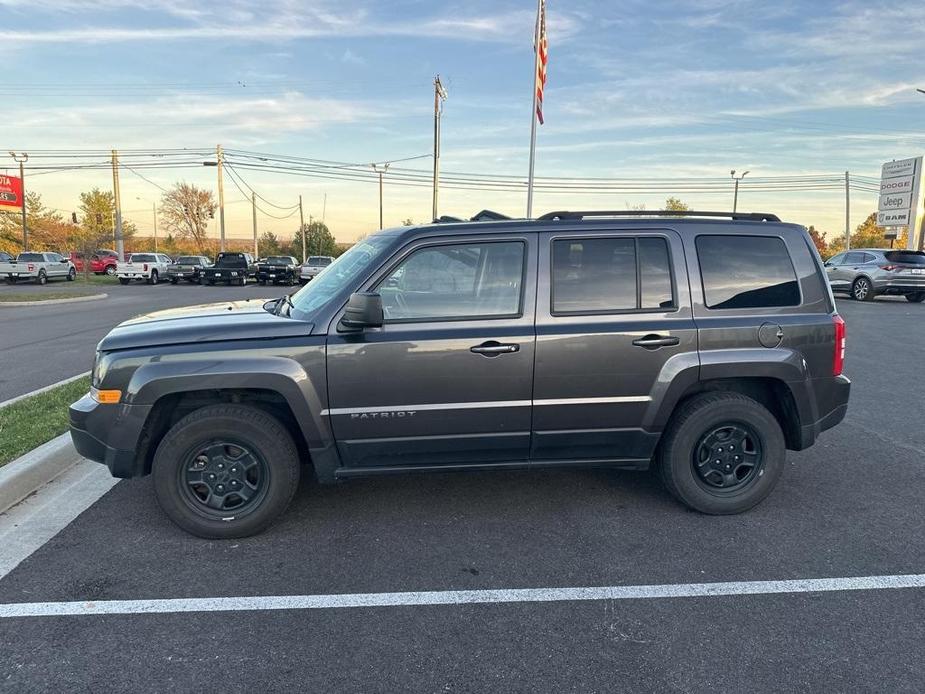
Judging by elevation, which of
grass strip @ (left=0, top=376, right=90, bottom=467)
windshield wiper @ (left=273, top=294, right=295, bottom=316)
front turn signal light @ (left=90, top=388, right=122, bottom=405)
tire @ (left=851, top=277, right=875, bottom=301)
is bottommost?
grass strip @ (left=0, top=376, right=90, bottom=467)

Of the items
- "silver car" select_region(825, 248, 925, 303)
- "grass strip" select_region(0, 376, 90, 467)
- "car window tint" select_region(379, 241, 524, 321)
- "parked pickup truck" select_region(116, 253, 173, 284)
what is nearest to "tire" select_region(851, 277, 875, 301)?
"silver car" select_region(825, 248, 925, 303)

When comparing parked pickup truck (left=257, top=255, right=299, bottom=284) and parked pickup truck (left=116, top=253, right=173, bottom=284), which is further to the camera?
parked pickup truck (left=116, top=253, right=173, bottom=284)

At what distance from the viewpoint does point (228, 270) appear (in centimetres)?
3184

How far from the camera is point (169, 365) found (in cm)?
353

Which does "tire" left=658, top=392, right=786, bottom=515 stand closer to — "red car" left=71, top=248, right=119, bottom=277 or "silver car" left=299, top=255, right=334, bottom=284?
"silver car" left=299, top=255, right=334, bottom=284

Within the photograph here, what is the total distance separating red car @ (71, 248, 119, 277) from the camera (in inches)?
1585

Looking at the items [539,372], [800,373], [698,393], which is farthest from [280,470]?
[800,373]

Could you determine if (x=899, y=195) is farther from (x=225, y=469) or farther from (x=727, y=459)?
(x=225, y=469)

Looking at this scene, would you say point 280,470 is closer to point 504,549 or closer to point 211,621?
point 211,621

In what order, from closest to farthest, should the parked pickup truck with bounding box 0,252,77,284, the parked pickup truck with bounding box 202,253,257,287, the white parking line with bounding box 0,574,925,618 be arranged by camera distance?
the white parking line with bounding box 0,574,925,618 < the parked pickup truck with bounding box 0,252,77,284 < the parked pickup truck with bounding box 202,253,257,287

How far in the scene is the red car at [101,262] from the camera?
40250mm

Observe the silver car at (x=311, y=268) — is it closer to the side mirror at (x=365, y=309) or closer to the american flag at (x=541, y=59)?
the american flag at (x=541, y=59)

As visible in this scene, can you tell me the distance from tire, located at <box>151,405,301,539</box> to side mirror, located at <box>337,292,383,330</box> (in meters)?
0.82

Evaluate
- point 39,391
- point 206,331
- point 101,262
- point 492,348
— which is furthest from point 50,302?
point 101,262
